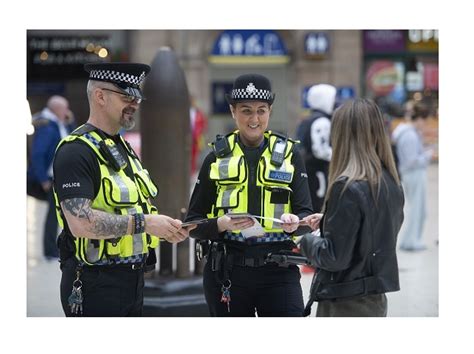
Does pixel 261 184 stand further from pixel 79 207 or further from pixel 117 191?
pixel 79 207

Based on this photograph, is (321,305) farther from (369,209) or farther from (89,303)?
(89,303)

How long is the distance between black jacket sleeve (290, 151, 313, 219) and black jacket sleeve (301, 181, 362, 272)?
28.1 inches

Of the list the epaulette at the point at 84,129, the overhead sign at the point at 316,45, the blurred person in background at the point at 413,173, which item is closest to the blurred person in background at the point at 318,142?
the blurred person in background at the point at 413,173

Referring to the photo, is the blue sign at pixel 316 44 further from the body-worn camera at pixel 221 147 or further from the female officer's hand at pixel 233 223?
the female officer's hand at pixel 233 223

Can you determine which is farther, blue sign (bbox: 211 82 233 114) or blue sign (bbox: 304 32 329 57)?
blue sign (bbox: 304 32 329 57)

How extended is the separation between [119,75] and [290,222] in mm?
1116

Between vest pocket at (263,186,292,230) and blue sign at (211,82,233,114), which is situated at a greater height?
blue sign at (211,82,233,114)

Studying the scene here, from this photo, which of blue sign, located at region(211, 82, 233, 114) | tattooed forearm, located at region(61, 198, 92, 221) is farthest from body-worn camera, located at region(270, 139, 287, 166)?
blue sign, located at region(211, 82, 233, 114)

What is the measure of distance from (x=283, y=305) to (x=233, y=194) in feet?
2.07

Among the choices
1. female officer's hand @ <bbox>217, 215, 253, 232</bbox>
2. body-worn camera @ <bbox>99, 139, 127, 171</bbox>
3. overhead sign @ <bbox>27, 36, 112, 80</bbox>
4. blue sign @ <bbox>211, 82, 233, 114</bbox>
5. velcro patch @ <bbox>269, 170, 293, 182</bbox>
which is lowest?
female officer's hand @ <bbox>217, 215, 253, 232</bbox>

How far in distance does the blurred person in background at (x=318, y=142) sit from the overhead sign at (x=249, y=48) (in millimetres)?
12131

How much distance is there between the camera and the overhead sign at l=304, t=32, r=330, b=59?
21.6m

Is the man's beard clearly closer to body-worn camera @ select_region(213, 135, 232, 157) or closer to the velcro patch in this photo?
body-worn camera @ select_region(213, 135, 232, 157)

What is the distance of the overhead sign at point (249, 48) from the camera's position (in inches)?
795
